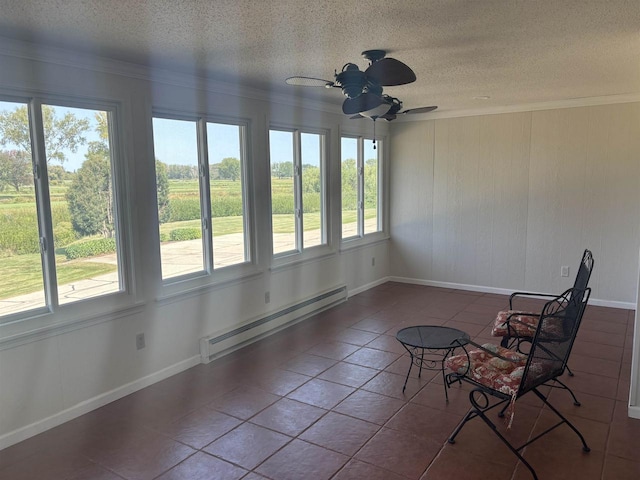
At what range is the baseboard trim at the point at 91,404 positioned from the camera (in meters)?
2.84

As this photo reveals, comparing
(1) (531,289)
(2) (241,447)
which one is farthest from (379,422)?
(1) (531,289)

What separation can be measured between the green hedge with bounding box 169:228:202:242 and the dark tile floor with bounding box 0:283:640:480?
109 centimetres

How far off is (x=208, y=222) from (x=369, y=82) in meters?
1.91

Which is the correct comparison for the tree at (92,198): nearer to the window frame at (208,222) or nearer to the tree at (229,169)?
the window frame at (208,222)

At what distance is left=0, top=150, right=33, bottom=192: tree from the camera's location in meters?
2.80

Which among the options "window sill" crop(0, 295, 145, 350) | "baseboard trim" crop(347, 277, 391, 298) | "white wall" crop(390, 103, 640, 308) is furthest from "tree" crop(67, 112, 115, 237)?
"white wall" crop(390, 103, 640, 308)

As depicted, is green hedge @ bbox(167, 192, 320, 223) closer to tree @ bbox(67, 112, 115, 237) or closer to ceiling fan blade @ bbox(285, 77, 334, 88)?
tree @ bbox(67, 112, 115, 237)

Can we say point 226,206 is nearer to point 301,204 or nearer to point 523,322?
point 301,204

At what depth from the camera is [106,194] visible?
337 centimetres

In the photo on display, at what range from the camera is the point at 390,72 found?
2.70 m

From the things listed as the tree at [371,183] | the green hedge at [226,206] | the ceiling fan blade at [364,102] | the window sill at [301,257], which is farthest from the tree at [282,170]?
the ceiling fan blade at [364,102]

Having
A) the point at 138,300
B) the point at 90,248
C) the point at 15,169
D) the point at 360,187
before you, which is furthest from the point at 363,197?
the point at 15,169

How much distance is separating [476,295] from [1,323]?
5118 millimetres

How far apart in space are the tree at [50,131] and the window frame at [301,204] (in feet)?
6.16
